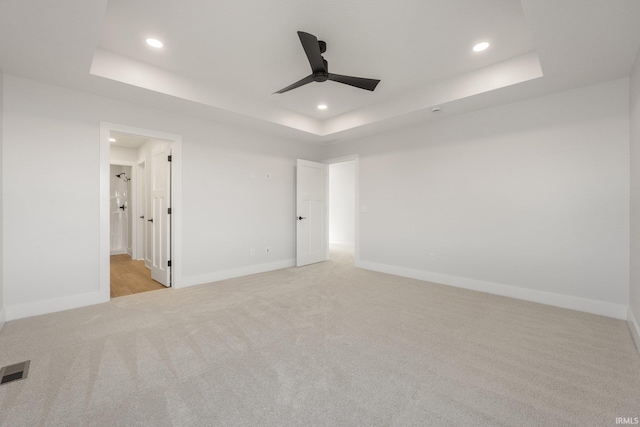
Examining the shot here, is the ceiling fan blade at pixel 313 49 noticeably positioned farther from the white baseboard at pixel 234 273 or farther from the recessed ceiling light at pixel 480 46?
the white baseboard at pixel 234 273

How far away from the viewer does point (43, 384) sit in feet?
5.80

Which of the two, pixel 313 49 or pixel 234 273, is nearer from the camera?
pixel 313 49

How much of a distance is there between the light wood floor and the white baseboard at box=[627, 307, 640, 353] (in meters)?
5.28

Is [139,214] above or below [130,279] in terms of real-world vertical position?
above

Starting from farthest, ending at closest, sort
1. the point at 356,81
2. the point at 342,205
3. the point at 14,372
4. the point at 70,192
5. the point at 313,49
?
the point at 342,205, the point at 70,192, the point at 356,81, the point at 313,49, the point at 14,372

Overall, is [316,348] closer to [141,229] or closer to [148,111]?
[148,111]

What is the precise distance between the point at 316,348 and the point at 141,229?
5902mm

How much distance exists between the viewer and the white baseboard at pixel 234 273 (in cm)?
407

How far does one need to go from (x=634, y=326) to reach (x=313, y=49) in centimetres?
376

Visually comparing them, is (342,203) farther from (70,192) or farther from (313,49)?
(70,192)

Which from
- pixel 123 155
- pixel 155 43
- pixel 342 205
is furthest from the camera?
pixel 342 205

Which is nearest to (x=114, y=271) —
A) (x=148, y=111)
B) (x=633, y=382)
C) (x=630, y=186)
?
(x=148, y=111)

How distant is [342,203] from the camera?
8570 mm

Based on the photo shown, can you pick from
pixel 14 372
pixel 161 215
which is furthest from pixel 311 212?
pixel 14 372
